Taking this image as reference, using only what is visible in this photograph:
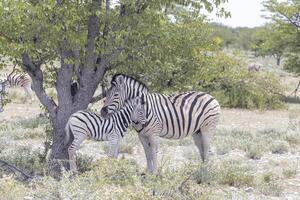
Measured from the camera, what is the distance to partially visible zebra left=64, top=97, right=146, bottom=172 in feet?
31.4

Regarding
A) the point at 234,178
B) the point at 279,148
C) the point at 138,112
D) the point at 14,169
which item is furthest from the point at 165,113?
the point at 279,148

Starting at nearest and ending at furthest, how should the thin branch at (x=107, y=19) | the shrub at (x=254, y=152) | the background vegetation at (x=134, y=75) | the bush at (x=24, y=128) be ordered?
the background vegetation at (x=134, y=75)
the thin branch at (x=107, y=19)
the shrub at (x=254, y=152)
the bush at (x=24, y=128)

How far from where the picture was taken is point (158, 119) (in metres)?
10.1

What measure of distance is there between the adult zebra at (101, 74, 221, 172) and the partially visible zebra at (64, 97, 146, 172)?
0.17 metres

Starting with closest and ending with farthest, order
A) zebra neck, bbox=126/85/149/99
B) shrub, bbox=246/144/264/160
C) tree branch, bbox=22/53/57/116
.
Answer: tree branch, bbox=22/53/57/116
zebra neck, bbox=126/85/149/99
shrub, bbox=246/144/264/160

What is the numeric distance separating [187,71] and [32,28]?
3547 millimetres

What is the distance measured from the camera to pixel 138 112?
9.89 meters

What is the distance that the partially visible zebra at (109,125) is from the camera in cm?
958

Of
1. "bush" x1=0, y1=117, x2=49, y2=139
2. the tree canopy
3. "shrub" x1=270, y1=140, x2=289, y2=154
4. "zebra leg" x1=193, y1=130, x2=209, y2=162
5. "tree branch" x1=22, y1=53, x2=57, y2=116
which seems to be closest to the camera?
"tree branch" x1=22, y1=53, x2=57, y2=116

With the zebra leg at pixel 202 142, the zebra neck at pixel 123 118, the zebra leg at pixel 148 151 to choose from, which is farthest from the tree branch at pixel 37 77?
the zebra leg at pixel 202 142

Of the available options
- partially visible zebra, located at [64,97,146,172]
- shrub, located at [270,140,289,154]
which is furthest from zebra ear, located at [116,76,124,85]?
shrub, located at [270,140,289,154]

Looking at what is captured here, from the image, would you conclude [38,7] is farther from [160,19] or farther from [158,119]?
[158,119]

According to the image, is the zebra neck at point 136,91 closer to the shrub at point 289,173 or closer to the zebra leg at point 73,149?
the zebra leg at point 73,149

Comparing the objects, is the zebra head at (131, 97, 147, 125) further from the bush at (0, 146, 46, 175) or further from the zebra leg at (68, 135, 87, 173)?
the bush at (0, 146, 46, 175)
